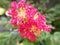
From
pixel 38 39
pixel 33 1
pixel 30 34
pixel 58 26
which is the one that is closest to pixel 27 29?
pixel 30 34

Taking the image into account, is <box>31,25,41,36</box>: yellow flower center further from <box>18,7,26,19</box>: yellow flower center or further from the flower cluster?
<box>18,7,26,19</box>: yellow flower center

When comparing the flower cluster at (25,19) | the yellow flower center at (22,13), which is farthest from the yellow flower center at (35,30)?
the yellow flower center at (22,13)

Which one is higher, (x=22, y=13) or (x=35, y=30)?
(x=22, y=13)

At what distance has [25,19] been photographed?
1.48 m

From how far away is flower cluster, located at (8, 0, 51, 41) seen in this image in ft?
4.84

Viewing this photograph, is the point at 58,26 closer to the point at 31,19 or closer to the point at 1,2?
the point at 1,2

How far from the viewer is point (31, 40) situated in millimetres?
1588

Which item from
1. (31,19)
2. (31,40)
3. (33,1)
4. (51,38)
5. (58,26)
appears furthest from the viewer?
(33,1)

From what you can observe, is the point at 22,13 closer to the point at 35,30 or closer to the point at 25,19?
the point at 25,19

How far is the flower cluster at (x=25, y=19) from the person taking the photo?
148cm

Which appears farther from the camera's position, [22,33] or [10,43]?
[10,43]

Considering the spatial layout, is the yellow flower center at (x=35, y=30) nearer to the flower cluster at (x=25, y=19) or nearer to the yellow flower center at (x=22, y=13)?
the flower cluster at (x=25, y=19)

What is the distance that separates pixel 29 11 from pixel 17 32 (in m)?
0.23

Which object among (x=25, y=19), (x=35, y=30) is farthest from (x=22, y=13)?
(x=35, y=30)
